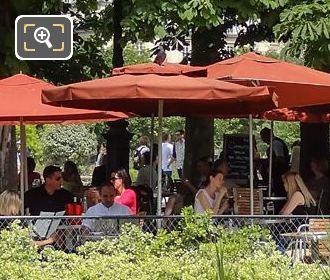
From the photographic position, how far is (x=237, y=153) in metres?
19.0

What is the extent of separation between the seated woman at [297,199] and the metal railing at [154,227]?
2129 mm

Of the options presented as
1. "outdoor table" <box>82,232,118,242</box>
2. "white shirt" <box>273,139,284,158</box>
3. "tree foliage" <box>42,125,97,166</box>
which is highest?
"white shirt" <box>273,139,284,158</box>

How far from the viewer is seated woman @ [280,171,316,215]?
11008 millimetres

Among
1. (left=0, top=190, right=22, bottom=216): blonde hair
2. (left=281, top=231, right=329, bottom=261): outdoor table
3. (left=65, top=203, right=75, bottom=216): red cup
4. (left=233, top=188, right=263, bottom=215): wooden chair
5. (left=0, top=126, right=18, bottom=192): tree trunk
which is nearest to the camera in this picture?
(left=281, top=231, right=329, bottom=261): outdoor table

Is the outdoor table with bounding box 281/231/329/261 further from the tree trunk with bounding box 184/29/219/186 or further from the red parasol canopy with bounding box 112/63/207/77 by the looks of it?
the tree trunk with bounding box 184/29/219/186

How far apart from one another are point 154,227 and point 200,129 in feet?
33.9

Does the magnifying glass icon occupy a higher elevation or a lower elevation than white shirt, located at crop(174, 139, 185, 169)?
higher

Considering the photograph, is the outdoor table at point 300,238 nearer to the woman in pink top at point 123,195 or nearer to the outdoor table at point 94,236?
the outdoor table at point 94,236

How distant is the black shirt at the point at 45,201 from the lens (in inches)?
445


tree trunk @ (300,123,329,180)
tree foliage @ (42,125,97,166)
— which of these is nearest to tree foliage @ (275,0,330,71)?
tree trunk @ (300,123,329,180)

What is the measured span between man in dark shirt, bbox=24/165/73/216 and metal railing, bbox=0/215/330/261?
7.91 feet

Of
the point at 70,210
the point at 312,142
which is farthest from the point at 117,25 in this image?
the point at 70,210

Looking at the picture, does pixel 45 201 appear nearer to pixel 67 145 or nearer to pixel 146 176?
pixel 146 176

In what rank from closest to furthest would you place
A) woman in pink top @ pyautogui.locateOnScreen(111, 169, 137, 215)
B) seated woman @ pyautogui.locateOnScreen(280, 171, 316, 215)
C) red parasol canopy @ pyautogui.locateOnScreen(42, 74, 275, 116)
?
red parasol canopy @ pyautogui.locateOnScreen(42, 74, 275, 116) → seated woman @ pyautogui.locateOnScreen(280, 171, 316, 215) → woman in pink top @ pyautogui.locateOnScreen(111, 169, 137, 215)
